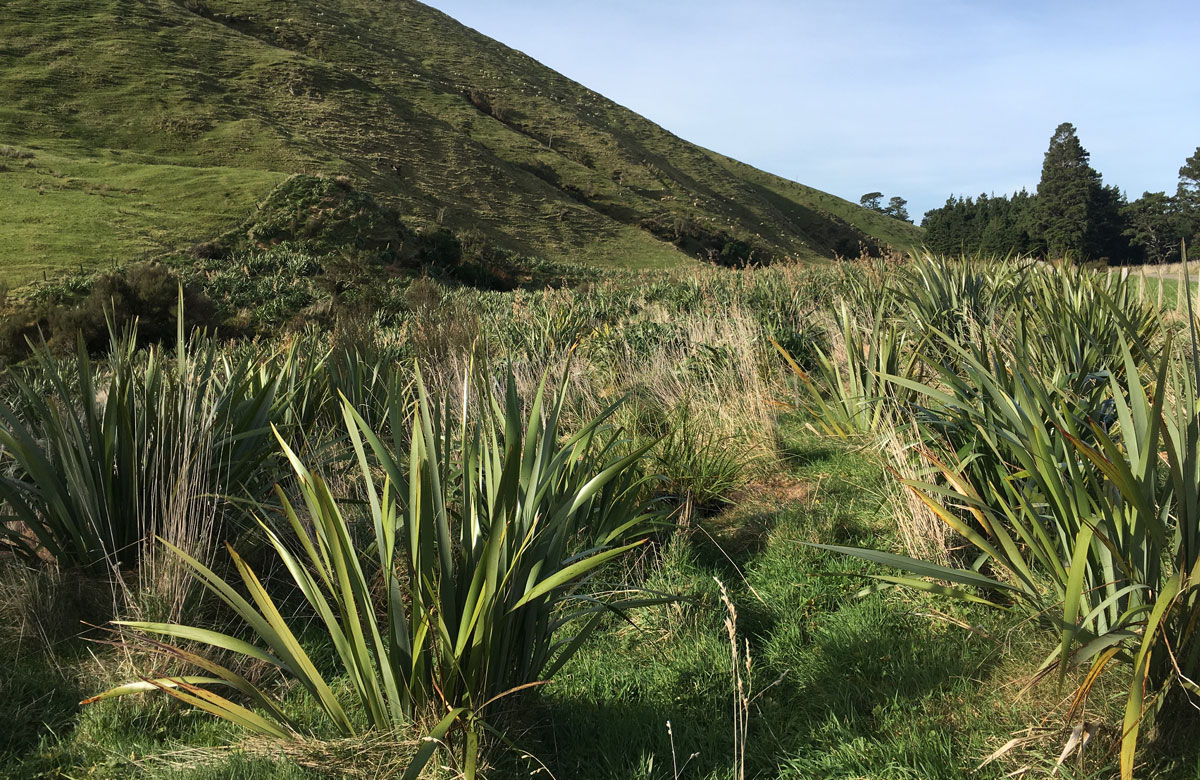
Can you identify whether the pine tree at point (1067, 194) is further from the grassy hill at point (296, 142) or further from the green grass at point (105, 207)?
the green grass at point (105, 207)

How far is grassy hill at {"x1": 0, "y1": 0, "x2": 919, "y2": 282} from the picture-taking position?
93.9 ft

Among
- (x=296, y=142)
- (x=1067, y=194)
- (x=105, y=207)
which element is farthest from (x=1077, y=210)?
(x=105, y=207)

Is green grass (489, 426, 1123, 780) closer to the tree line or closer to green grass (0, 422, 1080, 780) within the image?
green grass (0, 422, 1080, 780)

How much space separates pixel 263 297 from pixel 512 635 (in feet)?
79.5

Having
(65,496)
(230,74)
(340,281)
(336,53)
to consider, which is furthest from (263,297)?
(336,53)

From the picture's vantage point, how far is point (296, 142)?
39.8m

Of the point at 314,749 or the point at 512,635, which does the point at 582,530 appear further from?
the point at 314,749

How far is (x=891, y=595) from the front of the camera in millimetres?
2551

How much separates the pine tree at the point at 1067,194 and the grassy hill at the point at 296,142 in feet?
58.0

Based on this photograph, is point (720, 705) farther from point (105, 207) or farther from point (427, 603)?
point (105, 207)

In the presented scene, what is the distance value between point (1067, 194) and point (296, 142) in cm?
5069

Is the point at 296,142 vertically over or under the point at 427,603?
over

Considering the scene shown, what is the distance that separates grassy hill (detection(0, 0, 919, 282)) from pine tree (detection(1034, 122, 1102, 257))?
58.0ft

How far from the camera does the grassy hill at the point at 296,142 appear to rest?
28609mm
